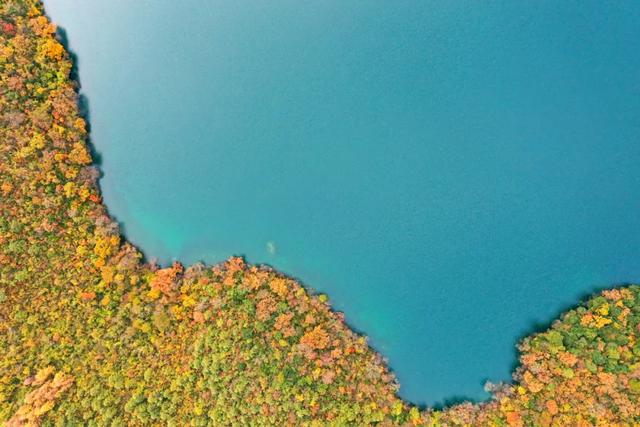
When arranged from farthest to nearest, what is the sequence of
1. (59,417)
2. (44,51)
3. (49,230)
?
(44,51) < (49,230) < (59,417)

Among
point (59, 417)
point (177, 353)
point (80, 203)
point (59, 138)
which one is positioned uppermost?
point (59, 138)

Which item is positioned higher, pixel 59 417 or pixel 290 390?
pixel 290 390

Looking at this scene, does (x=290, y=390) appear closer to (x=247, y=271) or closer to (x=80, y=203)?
(x=247, y=271)

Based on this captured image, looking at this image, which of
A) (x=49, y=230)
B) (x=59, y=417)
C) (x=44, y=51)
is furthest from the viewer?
(x=44, y=51)

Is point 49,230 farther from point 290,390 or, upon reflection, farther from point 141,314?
point 290,390

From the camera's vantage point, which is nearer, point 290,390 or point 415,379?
point 290,390

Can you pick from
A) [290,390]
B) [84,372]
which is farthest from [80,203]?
[290,390]
